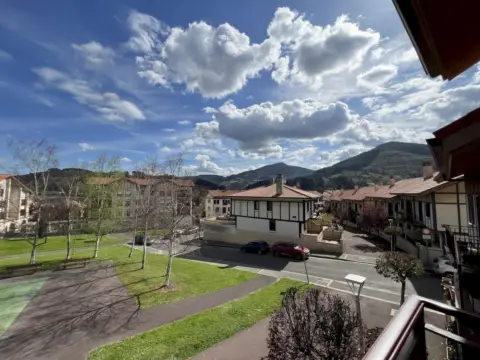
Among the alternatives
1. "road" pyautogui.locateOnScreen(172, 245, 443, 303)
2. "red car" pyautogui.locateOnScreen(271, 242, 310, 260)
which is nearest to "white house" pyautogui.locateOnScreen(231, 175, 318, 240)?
"red car" pyautogui.locateOnScreen(271, 242, 310, 260)

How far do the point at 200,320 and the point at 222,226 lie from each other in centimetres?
2505

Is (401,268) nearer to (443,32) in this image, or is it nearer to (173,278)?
(173,278)

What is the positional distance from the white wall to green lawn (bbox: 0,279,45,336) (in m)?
22.1

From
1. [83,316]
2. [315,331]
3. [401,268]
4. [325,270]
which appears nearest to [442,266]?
[325,270]

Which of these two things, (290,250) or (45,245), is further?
(45,245)

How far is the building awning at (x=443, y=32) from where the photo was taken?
1291mm

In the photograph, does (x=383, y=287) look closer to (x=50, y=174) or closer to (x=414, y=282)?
(x=414, y=282)

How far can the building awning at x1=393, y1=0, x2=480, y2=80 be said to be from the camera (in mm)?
1291

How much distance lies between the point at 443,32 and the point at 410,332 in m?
1.69

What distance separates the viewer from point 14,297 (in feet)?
52.9

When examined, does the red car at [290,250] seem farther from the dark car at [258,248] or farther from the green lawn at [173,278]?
the green lawn at [173,278]

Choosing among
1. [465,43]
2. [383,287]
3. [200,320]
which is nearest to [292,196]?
[383,287]

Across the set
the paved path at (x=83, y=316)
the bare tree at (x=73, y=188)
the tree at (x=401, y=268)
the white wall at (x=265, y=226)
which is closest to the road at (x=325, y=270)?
the tree at (x=401, y=268)

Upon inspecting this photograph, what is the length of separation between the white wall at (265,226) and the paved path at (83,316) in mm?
12476
